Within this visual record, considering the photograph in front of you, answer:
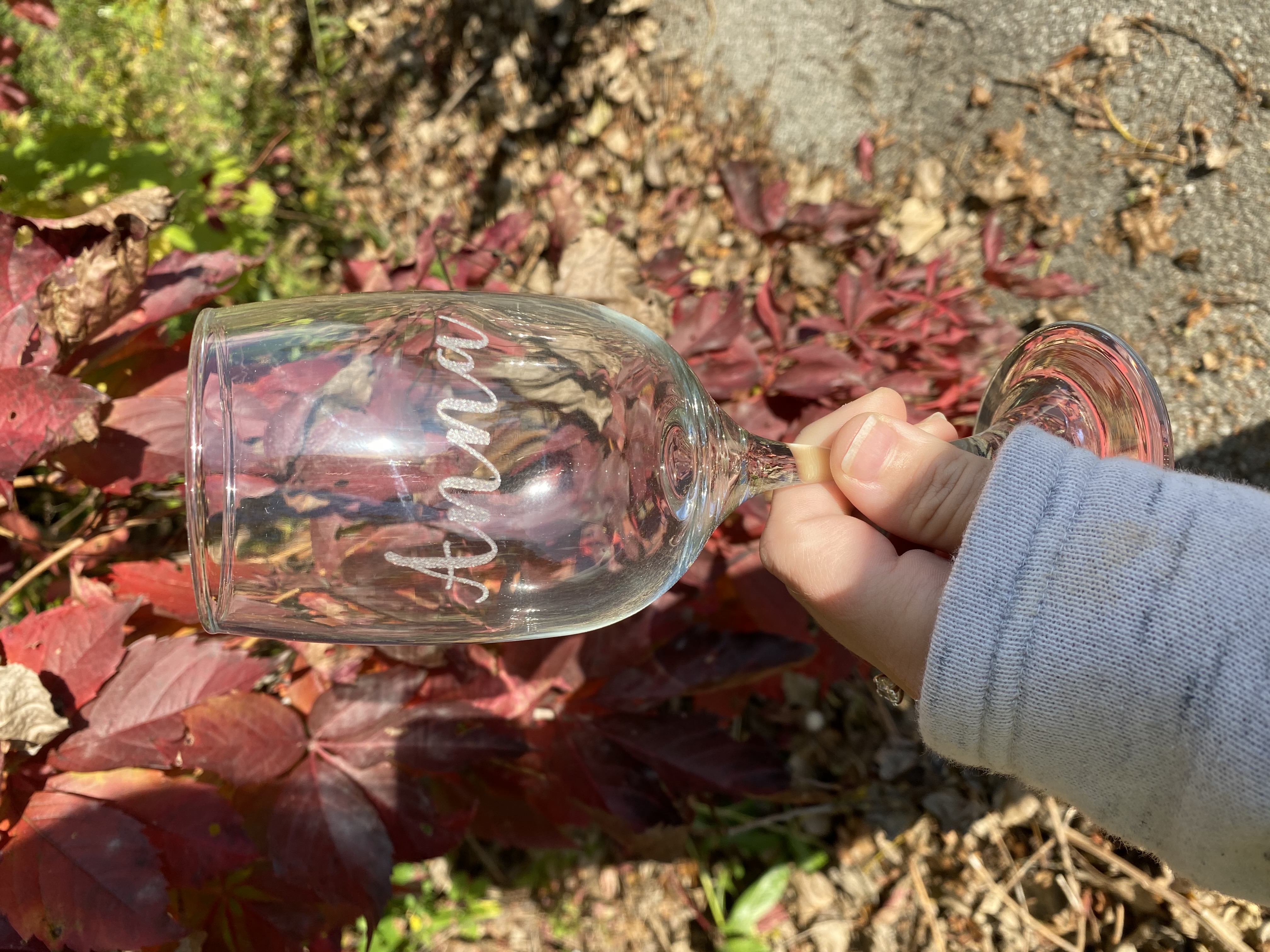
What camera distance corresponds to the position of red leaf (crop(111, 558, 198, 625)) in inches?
47.4

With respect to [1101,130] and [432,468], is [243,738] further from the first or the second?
[1101,130]

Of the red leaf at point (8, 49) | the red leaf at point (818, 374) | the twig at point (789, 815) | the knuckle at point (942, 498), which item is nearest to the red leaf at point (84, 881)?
the knuckle at point (942, 498)

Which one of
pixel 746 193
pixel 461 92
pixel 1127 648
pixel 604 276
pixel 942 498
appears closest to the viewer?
pixel 1127 648

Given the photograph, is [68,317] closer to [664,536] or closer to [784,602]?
[664,536]

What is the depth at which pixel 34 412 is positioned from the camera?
986 mm

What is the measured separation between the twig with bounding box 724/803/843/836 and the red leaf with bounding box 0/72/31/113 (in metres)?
2.25

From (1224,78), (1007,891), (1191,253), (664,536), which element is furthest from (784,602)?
(1224,78)

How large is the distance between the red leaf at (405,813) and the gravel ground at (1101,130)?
64.1 inches

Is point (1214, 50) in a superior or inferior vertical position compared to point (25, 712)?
superior

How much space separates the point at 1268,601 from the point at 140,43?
3020 millimetres

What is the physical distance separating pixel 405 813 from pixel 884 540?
2.38 ft

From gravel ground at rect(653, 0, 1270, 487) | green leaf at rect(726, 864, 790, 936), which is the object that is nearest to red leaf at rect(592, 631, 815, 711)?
green leaf at rect(726, 864, 790, 936)

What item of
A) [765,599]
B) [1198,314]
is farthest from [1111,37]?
[765,599]

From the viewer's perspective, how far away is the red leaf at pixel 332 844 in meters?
1.06
